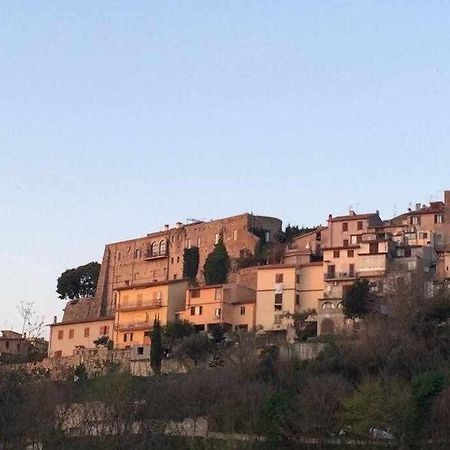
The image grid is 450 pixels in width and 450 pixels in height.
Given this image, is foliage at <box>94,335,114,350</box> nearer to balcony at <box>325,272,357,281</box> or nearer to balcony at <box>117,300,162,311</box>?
balcony at <box>117,300,162,311</box>

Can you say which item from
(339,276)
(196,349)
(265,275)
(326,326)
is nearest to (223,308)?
(265,275)

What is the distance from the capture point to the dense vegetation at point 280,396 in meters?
34.9

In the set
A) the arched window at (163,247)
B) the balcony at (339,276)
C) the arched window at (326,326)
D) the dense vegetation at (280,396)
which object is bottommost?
the dense vegetation at (280,396)

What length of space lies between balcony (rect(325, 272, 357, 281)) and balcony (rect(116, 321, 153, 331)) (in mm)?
11241

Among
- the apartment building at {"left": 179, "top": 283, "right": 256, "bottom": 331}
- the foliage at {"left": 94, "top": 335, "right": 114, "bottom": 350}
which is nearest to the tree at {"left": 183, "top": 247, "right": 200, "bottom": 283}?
the foliage at {"left": 94, "top": 335, "right": 114, "bottom": 350}

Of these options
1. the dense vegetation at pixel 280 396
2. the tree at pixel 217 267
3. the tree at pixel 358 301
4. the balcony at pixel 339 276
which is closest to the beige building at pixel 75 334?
the tree at pixel 217 267

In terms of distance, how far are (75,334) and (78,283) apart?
1334cm

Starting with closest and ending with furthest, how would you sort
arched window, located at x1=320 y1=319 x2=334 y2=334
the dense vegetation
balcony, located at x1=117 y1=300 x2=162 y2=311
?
1. the dense vegetation
2. arched window, located at x1=320 y1=319 x2=334 y2=334
3. balcony, located at x1=117 y1=300 x2=162 y2=311

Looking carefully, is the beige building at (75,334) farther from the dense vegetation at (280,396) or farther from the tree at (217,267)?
the dense vegetation at (280,396)

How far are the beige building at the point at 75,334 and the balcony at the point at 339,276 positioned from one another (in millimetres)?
15305

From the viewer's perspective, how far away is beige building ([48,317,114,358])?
72.4 meters

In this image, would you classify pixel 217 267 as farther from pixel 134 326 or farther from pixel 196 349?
pixel 196 349

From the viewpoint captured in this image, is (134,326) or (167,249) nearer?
(134,326)

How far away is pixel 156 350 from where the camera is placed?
62.3 meters
